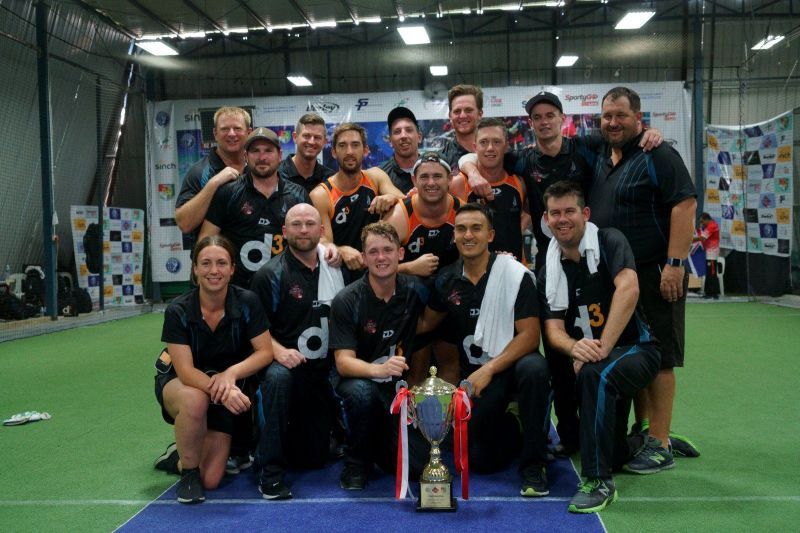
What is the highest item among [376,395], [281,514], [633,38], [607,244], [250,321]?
[633,38]

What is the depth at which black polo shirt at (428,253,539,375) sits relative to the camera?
355cm

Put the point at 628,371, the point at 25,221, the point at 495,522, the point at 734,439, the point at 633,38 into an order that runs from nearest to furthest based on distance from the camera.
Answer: the point at 495,522, the point at 628,371, the point at 734,439, the point at 25,221, the point at 633,38

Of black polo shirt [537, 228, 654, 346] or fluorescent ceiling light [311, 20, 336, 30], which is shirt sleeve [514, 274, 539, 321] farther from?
fluorescent ceiling light [311, 20, 336, 30]

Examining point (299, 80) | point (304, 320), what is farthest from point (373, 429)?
point (299, 80)

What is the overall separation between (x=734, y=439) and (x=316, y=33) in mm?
14746

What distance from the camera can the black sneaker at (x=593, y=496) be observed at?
2988 mm

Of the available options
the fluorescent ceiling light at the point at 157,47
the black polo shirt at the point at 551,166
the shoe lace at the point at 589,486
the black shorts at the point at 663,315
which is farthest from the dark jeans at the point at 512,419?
the fluorescent ceiling light at the point at 157,47

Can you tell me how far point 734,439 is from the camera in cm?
405

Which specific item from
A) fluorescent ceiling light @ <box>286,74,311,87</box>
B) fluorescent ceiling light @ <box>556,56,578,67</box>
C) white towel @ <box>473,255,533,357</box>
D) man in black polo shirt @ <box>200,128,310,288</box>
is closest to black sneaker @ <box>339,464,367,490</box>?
white towel @ <box>473,255,533,357</box>

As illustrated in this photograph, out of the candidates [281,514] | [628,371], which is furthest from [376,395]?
[628,371]

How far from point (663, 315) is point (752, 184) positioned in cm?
965

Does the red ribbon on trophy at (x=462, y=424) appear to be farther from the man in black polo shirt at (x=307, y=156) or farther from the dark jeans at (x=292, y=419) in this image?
the man in black polo shirt at (x=307, y=156)

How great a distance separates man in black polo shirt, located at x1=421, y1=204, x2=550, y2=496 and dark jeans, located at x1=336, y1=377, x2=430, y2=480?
1.07 ft

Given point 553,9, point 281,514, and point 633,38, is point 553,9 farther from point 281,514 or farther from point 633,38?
point 281,514
